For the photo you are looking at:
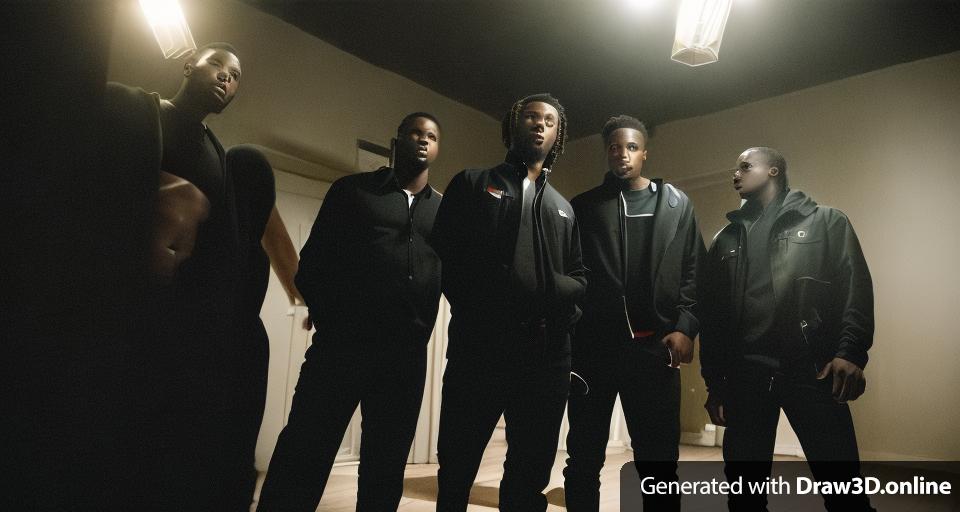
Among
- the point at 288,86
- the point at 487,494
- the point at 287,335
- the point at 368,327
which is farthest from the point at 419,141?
the point at 487,494

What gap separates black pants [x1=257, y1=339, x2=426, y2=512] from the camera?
1505 mm

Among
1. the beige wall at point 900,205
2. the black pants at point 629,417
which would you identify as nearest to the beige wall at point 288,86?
the black pants at point 629,417

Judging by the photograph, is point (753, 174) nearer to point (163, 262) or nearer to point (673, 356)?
point (673, 356)

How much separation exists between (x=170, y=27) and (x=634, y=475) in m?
2.54

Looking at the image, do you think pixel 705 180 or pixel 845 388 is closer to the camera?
pixel 845 388

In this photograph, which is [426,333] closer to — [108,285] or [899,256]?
[108,285]

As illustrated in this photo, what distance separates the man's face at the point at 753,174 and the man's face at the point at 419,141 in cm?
108

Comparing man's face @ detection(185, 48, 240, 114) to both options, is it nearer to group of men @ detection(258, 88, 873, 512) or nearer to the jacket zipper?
group of men @ detection(258, 88, 873, 512)

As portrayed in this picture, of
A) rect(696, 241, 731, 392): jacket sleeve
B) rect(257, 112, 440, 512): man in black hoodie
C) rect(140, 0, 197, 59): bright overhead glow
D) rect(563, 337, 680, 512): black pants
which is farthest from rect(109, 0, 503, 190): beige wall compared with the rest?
rect(696, 241, 731, 392): jacket sleeve

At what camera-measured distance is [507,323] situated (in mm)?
1424

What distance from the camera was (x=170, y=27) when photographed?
4.89 ft

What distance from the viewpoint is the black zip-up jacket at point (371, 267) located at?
1.65 m

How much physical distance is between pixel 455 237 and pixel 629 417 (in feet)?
2.43

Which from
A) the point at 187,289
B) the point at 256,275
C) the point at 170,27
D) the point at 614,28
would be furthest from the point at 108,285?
the point at 614,28
